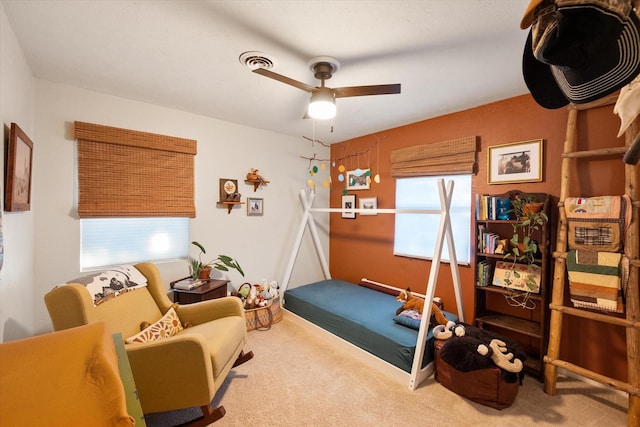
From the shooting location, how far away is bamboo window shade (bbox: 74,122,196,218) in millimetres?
2371

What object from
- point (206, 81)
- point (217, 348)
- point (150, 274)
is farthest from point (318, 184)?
point (217, 348)

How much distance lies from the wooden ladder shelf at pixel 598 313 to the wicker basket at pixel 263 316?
2.54 meters

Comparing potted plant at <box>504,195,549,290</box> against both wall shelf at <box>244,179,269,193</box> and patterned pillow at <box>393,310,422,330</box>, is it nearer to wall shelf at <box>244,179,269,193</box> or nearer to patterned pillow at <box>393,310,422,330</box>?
patterned pillow at <box>393,310,422,330</box>

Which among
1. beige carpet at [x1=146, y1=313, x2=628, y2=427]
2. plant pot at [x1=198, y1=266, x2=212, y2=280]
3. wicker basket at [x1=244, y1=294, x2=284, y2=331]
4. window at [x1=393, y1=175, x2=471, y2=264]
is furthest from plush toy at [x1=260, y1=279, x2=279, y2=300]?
window at [x1=393, y1=175, x2=471, y2=264]

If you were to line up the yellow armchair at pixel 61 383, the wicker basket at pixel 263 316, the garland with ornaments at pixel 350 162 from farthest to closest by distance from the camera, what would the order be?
the garland with ornaments at pixel 350 162
the wicker basket at pixel 263 316
the yellow armchair at pixel 61 383

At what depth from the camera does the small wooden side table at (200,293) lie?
258 cm

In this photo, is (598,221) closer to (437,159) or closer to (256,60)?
(437,159)

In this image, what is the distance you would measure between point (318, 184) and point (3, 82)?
3.21 meters

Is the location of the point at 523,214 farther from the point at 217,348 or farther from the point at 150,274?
the point at 150,274

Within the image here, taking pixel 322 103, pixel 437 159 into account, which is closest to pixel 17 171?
pixel 322 103

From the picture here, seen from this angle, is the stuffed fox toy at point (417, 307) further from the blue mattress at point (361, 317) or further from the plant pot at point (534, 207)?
the plant pot at point (534, 207)

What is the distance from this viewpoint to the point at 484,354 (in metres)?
1.91

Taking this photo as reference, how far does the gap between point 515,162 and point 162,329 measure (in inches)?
129

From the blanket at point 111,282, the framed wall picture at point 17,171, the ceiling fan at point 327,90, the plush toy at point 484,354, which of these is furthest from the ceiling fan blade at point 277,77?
the plush toy at point 484,354
